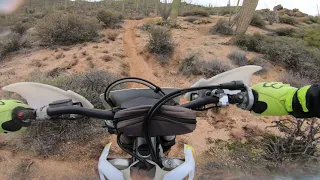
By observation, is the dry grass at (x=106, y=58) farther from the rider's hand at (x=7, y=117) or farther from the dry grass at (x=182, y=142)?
the rider's hand at (x=7, y=117)

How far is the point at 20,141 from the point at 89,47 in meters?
5.36

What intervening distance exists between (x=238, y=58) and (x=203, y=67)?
4.79ft

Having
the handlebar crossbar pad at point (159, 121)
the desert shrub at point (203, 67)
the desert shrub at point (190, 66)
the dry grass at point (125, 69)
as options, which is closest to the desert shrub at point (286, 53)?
the desert shrub at point (203, 67)

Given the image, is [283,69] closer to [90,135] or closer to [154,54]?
[154,54]

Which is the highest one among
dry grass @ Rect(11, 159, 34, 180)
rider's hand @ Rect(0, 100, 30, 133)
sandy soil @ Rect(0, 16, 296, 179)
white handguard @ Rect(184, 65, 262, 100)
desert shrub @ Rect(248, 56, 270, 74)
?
white handguard @ Rect(184, 65, 262, 100)

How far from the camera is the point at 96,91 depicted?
17.5 ft

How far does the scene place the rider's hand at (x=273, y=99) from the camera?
51.5 inches

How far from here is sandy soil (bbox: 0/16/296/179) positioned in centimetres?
388

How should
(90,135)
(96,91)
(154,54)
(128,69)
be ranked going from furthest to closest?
(154,54), (128,69), (96,91), (90,135)

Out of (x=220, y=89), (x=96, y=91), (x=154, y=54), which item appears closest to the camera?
(x=220, y=89)

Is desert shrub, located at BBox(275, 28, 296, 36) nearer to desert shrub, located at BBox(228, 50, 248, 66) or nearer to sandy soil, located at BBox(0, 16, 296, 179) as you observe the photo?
sandy soil, located at BBox(0, 16, 296, 179)

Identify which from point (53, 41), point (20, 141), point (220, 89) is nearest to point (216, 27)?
point (53, 41)

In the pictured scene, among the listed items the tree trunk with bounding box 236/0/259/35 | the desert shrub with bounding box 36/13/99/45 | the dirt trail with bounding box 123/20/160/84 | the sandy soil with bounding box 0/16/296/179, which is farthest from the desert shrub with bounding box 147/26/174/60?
the tree trunk with bounding box 236/0/259/35

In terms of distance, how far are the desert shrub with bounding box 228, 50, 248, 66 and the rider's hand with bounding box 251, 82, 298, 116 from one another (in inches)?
263
